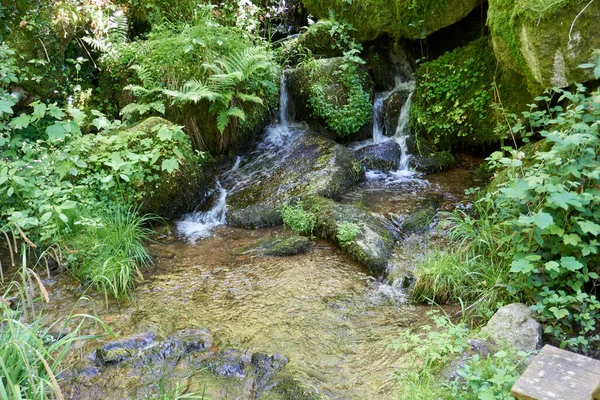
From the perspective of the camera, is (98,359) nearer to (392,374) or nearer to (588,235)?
(392,374)

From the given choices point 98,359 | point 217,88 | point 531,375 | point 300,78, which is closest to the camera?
point 531,375

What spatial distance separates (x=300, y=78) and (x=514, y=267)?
5.36m

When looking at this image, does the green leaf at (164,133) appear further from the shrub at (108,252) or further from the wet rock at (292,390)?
the wet rock at (292,390)

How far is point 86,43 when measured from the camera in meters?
7.41

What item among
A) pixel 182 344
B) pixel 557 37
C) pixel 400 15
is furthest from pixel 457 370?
pixel 400 15

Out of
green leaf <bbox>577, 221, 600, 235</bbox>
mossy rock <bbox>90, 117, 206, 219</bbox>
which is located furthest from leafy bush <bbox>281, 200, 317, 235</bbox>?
green leaf <bbox>577, 221, 600, 235</bbox>

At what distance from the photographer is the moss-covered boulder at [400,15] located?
705 centimetres

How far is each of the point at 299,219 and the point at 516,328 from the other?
2992 mm

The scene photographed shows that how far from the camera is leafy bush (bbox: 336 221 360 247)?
5.07 meters

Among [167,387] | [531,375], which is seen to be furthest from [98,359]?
[531,375]

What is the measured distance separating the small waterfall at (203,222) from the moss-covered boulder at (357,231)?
1275 millimetres

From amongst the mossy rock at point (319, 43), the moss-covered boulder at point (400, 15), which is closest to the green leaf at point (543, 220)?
the moss-covered boulder at point (400, 15)

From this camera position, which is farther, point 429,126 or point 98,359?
point 429,126

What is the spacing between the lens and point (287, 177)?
6.66 m
